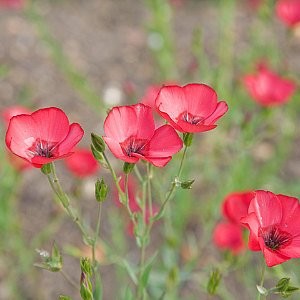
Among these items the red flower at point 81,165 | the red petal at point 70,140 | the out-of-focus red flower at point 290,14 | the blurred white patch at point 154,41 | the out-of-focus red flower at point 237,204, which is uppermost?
the red petal at point 70,140

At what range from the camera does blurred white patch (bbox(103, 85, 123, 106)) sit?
9.21 feet

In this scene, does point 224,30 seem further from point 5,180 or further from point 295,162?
point 5,180

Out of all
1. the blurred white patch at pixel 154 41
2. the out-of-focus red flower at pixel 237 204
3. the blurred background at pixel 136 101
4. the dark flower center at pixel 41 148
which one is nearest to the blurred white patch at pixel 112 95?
the blurred background at pixel 136 101

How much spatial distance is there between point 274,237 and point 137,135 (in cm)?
28

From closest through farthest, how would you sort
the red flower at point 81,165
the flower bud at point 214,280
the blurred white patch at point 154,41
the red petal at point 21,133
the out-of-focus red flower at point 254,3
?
the red petal at point 21,133 → the flower bud at point 214,280 → the red flower at point 81,165 → the blurred white patch at point 154,41 → the out-of-focus red flower at point 254,3

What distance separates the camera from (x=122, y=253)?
2.05 metres

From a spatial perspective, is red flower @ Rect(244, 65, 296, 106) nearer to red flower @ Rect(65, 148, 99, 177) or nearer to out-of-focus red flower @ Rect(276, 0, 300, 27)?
out-of-focus red flower @ Rect(276, 0, 300, 27)

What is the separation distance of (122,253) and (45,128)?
3.49 ft

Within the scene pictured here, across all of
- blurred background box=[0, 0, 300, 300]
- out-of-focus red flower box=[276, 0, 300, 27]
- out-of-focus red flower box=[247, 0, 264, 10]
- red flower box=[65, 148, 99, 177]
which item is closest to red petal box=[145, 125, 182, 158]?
blurred background box=[0, 0, 300, 300]

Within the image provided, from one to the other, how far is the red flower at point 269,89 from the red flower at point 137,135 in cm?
84

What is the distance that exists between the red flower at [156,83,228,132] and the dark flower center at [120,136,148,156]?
7 cm

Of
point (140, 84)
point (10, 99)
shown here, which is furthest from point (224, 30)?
point (10, 99)

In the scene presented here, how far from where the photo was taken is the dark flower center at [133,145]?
3.42 feet

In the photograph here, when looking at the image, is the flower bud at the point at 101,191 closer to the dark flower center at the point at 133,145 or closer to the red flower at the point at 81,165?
the dark flower center at the point at 133,145
